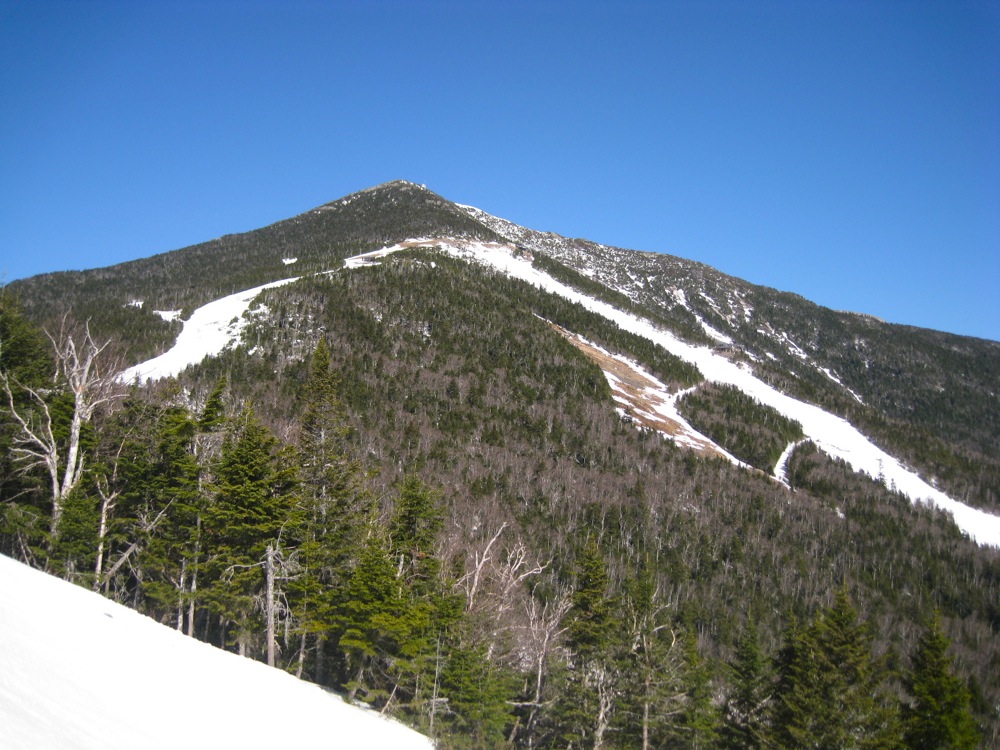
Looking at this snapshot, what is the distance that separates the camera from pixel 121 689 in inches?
332

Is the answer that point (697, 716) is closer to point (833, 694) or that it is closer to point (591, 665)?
point (591, 665)

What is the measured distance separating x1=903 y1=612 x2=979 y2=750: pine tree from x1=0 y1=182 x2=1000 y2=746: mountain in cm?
544

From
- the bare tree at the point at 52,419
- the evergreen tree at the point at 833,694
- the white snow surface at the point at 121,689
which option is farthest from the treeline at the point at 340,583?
A: the white snow surface at the point at 121,689

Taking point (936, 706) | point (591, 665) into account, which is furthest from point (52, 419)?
point (936, 706)

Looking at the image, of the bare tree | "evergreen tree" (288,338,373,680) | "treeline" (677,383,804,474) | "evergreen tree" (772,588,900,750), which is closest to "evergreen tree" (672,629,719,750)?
"evergreen tree" (772,588,900,750)

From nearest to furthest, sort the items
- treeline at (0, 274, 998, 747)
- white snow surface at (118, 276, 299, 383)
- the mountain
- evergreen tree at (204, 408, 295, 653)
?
treeline at (0, 274, 998, 747) → evergreen tree at (204, 408, 295, 653) → the mountain → white snow surface at (118, 276, 299, 383)

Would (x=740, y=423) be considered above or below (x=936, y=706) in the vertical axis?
above

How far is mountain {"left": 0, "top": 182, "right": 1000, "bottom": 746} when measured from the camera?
1022 inches

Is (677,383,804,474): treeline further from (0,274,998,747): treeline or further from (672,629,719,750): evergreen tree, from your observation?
(672,629,719,750): evergreen tree

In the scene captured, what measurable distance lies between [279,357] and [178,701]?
353 feet

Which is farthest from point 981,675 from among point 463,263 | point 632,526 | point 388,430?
point 463,263

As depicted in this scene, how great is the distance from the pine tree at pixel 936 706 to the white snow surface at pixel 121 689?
68.6ft

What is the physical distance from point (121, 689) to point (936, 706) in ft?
94.2

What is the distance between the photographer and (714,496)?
12694 centimetres
